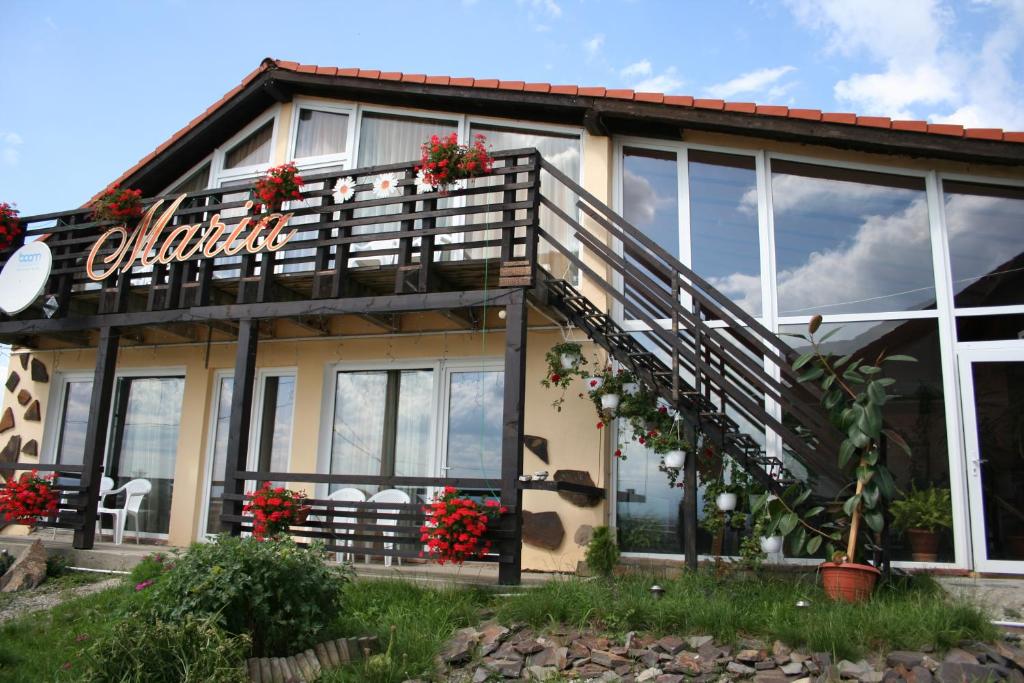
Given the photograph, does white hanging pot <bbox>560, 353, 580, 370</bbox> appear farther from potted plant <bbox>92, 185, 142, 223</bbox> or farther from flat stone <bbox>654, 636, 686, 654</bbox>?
potted plant <bbox>92, 185, 142, 223</bbox>

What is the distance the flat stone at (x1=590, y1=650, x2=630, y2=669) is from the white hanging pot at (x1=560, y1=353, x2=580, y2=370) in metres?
3.33

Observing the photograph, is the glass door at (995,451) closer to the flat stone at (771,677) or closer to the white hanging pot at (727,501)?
the white hanging pot at (727,501)

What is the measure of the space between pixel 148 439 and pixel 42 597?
3.25 meters

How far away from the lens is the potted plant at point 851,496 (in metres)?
5.91

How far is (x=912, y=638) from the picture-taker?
4934 millimetres

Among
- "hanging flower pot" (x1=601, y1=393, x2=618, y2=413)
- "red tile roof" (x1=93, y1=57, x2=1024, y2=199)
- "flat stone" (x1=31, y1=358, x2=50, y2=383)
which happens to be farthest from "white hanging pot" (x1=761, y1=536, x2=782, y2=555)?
"flat stone" (x1=31, y1=358, x2=50, y2=383)

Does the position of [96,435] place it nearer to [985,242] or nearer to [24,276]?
[24,276]

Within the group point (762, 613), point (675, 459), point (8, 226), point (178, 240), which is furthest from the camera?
point (8, 226)

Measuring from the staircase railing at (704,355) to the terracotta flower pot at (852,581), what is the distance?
0.73 m

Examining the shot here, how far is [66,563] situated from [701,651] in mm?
6509

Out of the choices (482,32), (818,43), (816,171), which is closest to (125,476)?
(482,32)

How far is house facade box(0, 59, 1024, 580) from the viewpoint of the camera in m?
7.29

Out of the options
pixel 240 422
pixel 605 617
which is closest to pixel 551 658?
pixel 605 617

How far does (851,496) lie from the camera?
249 inches
